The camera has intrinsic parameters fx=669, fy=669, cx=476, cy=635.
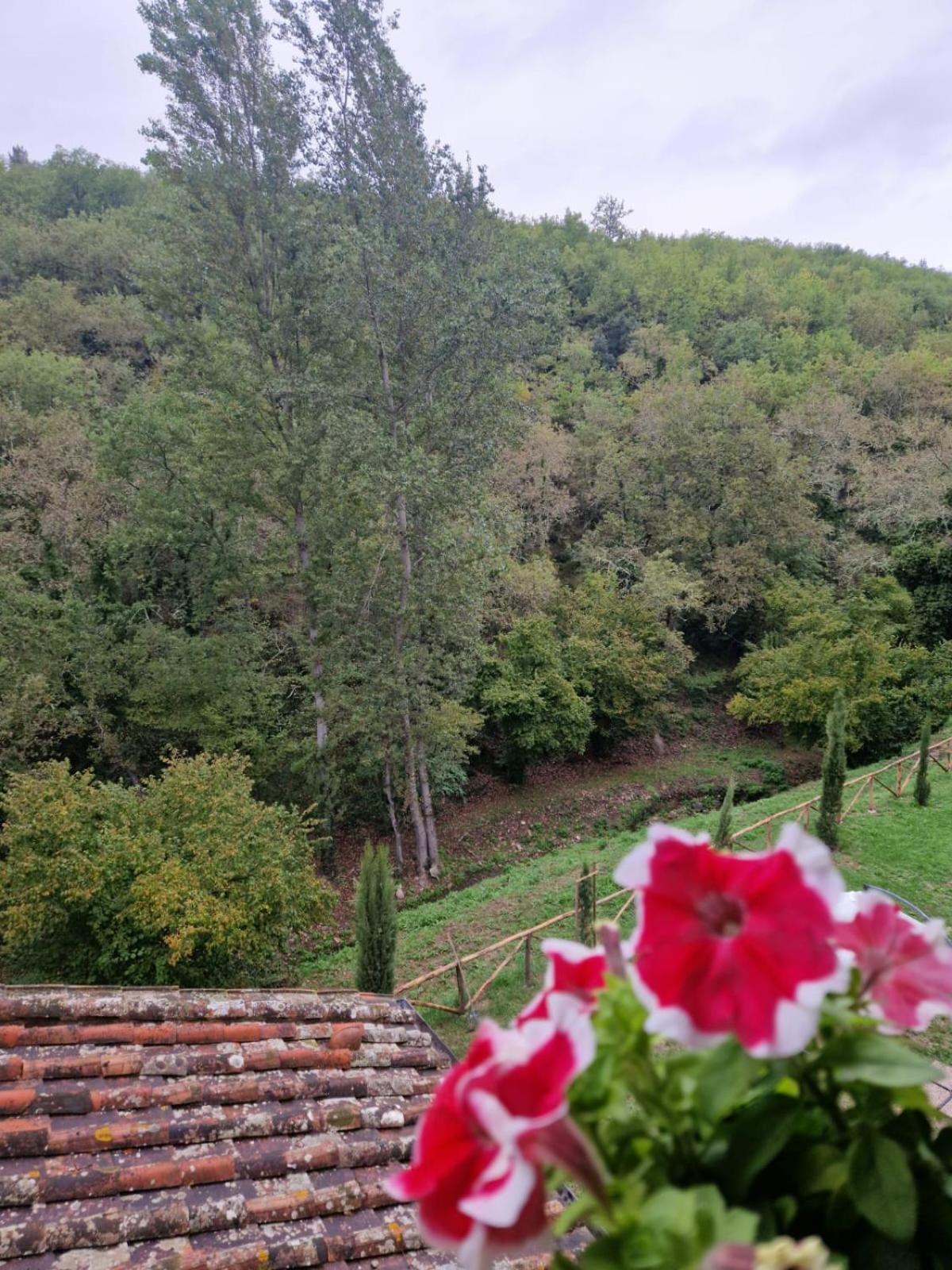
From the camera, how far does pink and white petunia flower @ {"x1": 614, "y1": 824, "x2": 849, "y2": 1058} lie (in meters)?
0.55

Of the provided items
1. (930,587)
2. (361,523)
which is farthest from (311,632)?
(930,587)

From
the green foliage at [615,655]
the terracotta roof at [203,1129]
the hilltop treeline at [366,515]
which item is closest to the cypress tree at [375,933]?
the terracotta roof at [203,1129]

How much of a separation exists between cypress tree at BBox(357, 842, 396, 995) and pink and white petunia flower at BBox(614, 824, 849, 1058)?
6.11 meters

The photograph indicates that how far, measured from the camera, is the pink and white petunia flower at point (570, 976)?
69 cm

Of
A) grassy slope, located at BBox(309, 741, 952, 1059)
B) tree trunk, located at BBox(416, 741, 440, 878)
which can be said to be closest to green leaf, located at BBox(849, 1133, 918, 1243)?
grassy slope, located at BBox(309, 741, 952, 1059)

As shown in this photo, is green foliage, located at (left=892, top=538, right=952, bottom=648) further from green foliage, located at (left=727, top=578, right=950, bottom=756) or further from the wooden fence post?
the wooden fence post

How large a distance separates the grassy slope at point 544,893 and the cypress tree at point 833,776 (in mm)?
424

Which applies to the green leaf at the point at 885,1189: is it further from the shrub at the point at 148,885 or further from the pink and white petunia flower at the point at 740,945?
the shrub at the point at 148,885

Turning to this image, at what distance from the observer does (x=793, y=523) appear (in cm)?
1948

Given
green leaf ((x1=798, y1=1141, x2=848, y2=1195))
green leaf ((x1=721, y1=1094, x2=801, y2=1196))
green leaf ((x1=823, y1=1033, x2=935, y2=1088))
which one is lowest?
green leaf ((x1=798, y1=1141, x2=848, y2=1195))

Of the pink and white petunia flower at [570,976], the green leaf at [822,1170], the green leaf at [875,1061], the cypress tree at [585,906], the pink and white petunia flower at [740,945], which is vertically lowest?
the cypress tree at [585,906]

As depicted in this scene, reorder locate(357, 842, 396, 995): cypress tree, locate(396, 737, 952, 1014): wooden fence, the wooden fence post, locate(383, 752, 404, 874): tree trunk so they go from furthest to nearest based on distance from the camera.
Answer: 1. locate(383, 752, 404, 874): tree trunk
2. locate(396, 737, 952, 1014): wooden fence
3. the wooden fence post
4. locate(357, 842, 396, 995): cypress tree

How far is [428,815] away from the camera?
1272 cm

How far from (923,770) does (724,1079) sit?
43.5 feet
